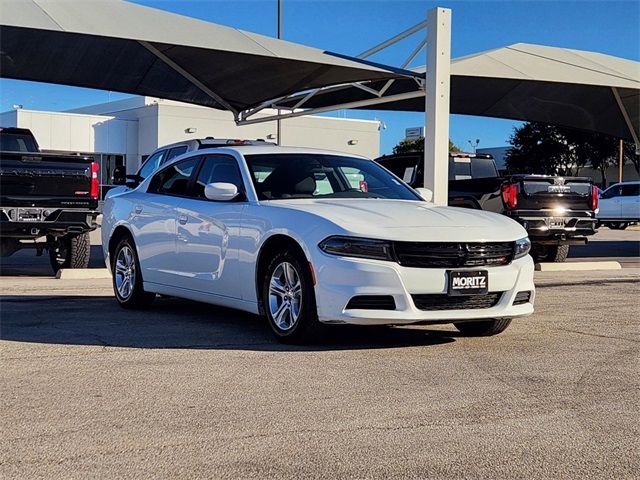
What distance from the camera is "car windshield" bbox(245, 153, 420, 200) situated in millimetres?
7641

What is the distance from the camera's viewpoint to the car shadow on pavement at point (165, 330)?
6.89m

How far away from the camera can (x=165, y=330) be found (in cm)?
762

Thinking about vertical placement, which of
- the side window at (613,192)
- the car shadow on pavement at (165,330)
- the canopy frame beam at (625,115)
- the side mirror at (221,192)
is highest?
the canopy frame beam at (625,115)

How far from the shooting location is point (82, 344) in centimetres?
683

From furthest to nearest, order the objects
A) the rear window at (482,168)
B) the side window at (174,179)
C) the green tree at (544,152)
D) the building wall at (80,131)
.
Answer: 1. the green tree at (544,152)
2. the building wall at (80,131)
3. the rear window at (482,168)
4. the side window at (174,179)

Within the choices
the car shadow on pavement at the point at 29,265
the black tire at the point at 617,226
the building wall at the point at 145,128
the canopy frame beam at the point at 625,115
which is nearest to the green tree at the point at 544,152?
the building wall at the point at 145,128

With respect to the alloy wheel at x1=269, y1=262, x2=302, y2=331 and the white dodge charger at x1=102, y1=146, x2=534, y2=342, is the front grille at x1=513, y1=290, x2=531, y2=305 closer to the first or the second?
the white dodge charger at x1=102, y1=146, x2=534, y2=342

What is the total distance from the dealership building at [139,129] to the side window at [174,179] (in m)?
36.2

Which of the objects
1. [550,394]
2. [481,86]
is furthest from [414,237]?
[481,86]

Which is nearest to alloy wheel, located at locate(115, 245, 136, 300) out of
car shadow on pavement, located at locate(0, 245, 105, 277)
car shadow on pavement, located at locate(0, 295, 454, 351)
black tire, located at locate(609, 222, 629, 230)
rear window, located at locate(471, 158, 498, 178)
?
car shadow on pavement, located at locate(0, 295, 454, 351)

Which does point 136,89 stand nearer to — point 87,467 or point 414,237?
point 414,237

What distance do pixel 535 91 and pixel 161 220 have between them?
13.4 m

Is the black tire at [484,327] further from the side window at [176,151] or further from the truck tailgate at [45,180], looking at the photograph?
the side window at [176,151]

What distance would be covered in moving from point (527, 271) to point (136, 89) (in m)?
14.6
